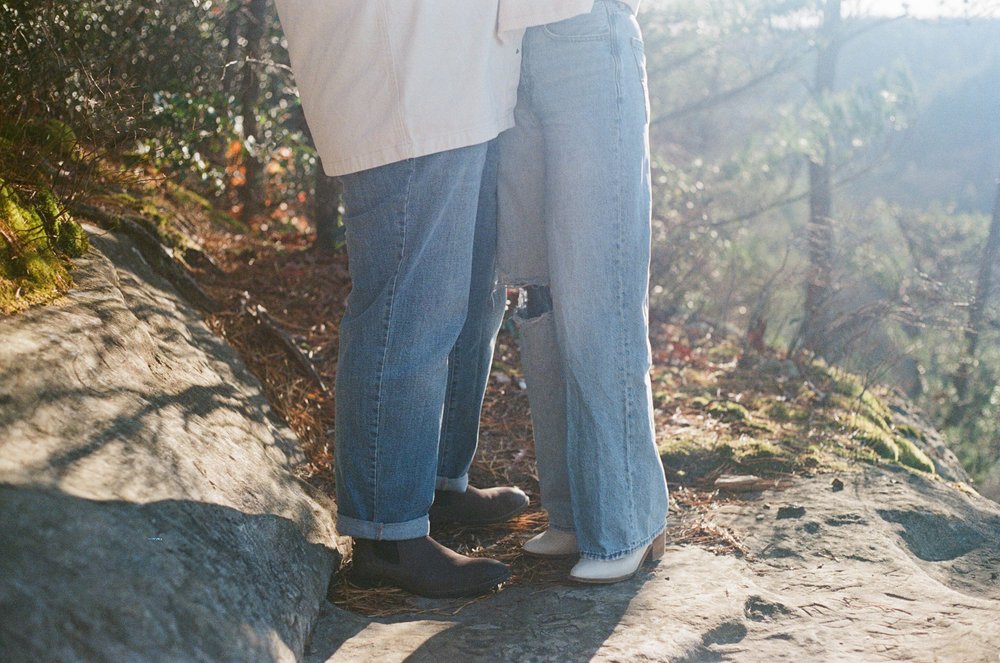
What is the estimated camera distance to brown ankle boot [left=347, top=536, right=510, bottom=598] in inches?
81.3

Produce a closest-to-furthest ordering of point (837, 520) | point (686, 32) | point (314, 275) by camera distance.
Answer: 1. point (837, 520)
2. point (314, 275)
3. point (686, 32)

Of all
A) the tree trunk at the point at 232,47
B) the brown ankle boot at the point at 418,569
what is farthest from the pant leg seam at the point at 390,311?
the tree trunk at the point at 232,47

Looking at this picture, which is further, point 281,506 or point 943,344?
point 943,344

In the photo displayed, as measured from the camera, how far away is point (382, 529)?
2.05m

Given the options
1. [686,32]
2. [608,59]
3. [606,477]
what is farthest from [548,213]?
[686,32]

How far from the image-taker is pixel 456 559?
2.11m

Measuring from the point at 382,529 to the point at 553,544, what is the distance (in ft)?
1.62

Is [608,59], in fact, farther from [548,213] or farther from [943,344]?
[943,344]

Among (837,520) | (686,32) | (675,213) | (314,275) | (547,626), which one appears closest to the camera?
(547,626)

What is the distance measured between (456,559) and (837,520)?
1218 millimetres

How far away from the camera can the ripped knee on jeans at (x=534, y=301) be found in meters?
2.21

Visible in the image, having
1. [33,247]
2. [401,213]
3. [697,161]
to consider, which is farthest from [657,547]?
[697,161]

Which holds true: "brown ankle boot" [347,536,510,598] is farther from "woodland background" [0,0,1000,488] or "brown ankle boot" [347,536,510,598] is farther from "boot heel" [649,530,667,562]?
"woodland background" [0,0,1000,488]

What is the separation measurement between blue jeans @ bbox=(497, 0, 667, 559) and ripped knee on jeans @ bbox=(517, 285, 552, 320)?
0.01m
